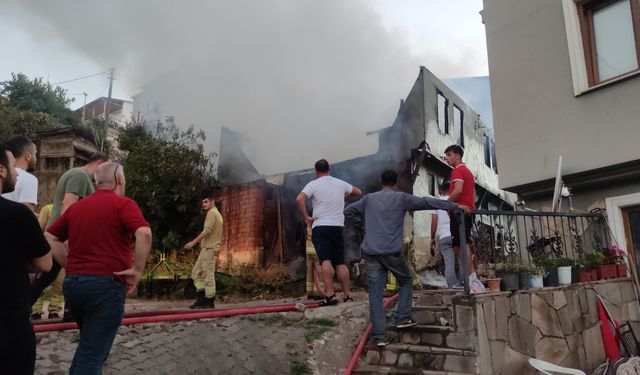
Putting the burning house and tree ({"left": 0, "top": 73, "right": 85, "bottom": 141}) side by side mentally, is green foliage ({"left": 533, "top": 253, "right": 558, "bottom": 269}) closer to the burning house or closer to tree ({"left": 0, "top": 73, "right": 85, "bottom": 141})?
the burning house

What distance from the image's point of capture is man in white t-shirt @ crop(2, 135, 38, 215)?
3664 mm

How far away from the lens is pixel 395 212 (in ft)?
14.3

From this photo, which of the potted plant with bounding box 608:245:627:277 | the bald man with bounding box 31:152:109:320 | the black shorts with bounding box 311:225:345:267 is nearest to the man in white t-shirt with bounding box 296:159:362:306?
the black shorts with bounding box 311:225:345:267

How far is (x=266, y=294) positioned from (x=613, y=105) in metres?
7.02

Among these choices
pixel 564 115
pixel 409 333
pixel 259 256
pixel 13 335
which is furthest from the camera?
pixel 259 256

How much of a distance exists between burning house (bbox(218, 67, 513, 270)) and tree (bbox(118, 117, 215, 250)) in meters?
0.85

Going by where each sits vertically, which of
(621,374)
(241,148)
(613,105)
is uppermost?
(241,148)

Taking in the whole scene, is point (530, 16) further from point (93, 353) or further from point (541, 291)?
point (93, 353)

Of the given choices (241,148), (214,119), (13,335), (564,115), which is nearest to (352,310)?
(13,335)

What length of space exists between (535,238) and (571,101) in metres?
2.46

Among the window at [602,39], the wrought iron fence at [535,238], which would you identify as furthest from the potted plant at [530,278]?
the window at [602,39]

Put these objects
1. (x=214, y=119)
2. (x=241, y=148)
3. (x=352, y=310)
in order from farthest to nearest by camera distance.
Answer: (x=214, y=119) < (x=241, y=148) < (x=352, y=310)

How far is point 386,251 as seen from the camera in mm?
4246

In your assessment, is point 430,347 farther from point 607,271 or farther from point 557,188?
point 557,188
